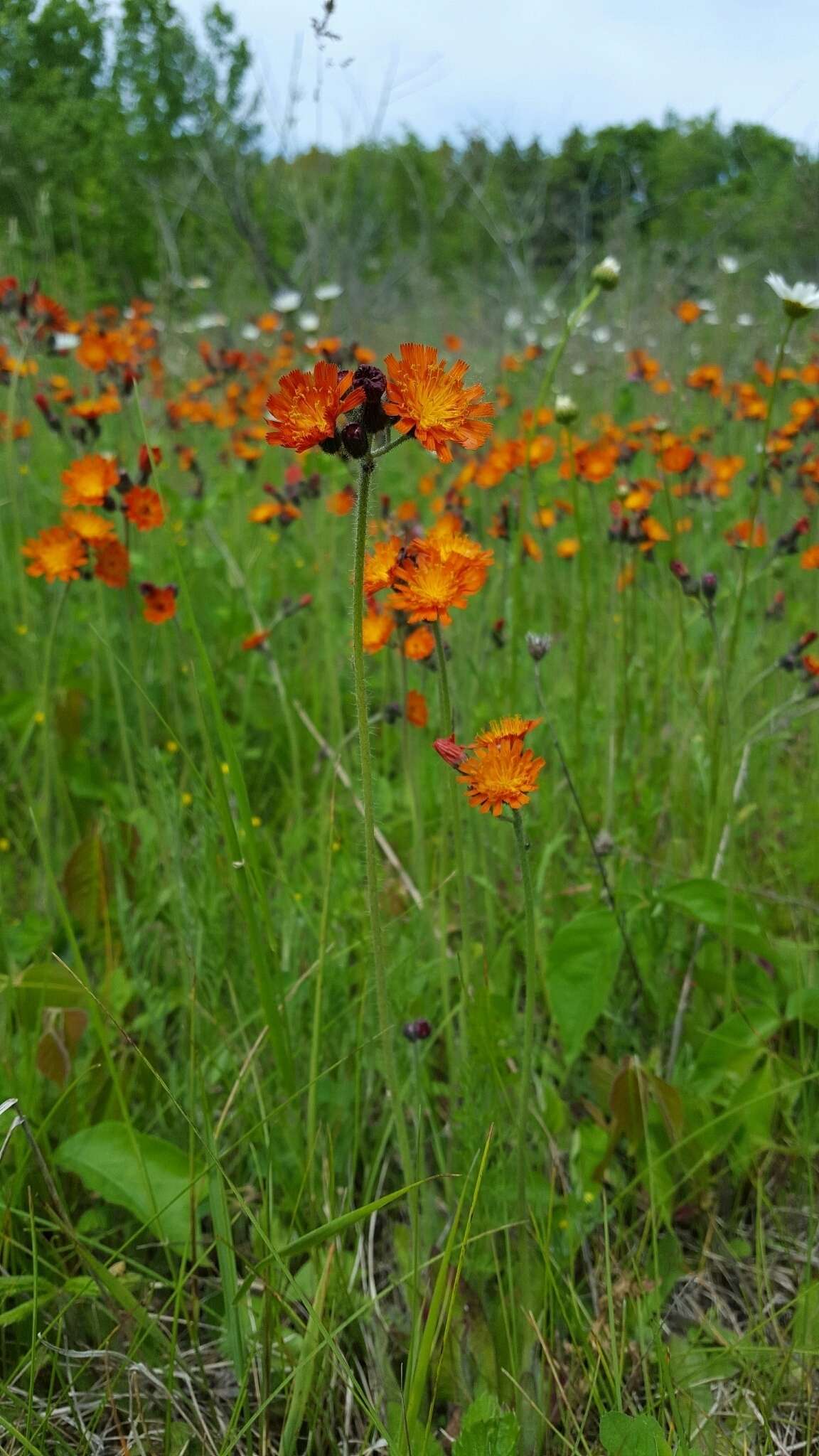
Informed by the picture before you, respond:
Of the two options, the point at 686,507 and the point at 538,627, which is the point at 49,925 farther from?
the point at 686,507

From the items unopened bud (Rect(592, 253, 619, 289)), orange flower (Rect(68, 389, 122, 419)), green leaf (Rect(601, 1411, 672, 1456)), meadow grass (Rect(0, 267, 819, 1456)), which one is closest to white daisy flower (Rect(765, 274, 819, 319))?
meadow grass (Rect(0, 267, 819, 1456))

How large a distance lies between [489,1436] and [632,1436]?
0.12m

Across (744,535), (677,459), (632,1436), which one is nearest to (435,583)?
(632,1436)

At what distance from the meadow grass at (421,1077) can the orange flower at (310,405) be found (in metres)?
0.15

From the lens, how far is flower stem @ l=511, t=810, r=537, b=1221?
842 millimetres

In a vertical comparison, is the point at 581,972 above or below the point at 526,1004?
below

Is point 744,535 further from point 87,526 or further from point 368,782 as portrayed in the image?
point 368,782

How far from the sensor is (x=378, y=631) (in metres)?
1.31

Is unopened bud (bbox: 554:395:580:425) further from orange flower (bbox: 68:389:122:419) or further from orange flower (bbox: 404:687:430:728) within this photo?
orange flower (bbox: 68:389:122:419)

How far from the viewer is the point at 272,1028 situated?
1.02 meters

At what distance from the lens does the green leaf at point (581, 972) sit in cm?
125

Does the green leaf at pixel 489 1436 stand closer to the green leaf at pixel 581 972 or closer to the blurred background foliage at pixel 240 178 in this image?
the green leaf at pixel 581 972

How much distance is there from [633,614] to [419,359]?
4.13 ft

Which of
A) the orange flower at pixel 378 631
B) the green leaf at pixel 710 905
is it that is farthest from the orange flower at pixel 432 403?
the green leaf at pixel 710 905
